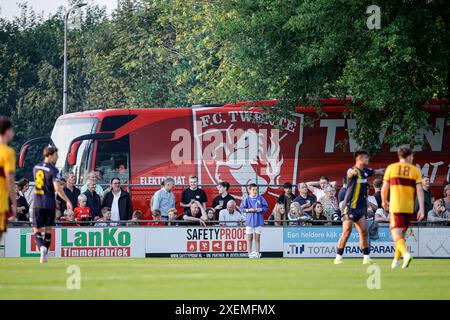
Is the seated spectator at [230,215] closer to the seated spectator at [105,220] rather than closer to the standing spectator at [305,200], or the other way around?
the standing spectator at [305,200]

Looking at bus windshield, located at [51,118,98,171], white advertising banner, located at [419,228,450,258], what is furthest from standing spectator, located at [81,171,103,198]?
white advertising banner, located at [419,228,450,258]

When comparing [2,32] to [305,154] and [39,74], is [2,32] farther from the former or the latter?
[305,154]

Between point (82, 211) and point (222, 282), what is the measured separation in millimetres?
13162

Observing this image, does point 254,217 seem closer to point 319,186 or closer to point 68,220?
point 68,220

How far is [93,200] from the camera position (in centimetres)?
3006

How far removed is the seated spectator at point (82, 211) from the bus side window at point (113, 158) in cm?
584

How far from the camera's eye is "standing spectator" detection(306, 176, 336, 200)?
31.2 m

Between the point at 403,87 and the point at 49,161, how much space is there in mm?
13699

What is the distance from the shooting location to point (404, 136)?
32.1 metres

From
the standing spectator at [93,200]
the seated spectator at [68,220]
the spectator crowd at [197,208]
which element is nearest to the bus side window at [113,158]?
the spectator crowd at [197,208]

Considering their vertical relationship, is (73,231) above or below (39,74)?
below

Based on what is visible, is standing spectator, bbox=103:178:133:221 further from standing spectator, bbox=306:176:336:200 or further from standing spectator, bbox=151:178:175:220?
standing spectator, bbox=306:176:336:200

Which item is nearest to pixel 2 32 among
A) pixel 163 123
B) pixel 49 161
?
pixel 163 123

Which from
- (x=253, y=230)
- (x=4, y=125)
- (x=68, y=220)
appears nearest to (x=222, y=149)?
(x=68, y=220)
